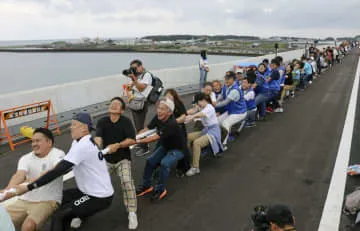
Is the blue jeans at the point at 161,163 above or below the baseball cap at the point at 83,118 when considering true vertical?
below

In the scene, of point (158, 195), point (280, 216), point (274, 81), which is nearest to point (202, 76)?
point (274, 81)

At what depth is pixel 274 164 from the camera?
6.27 meters

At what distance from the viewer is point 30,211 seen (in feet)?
11.3

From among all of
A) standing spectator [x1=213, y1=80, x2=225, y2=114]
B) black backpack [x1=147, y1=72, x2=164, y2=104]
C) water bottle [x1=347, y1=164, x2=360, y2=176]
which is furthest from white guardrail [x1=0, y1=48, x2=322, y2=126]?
water bottle [x1=347, y1=164, x2=360, y2=176]

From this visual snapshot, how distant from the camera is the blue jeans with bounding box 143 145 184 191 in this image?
4.88 meters

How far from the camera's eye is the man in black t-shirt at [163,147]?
483cm

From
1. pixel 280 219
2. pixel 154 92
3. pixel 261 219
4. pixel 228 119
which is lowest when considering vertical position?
pixel 228 119

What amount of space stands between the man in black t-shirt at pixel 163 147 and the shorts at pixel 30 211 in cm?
171

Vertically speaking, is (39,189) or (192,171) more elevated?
(39,189)

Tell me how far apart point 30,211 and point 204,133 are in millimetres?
3589

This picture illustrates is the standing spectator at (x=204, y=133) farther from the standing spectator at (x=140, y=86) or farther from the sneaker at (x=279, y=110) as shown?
the sneaker at (x=279, y=110)

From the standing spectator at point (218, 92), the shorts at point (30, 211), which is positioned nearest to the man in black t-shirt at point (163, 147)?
the shorts at point (30, 211)

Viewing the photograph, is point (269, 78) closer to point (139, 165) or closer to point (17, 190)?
point (139, 165)

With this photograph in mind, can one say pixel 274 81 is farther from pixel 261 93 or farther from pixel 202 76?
pixel 202 76
